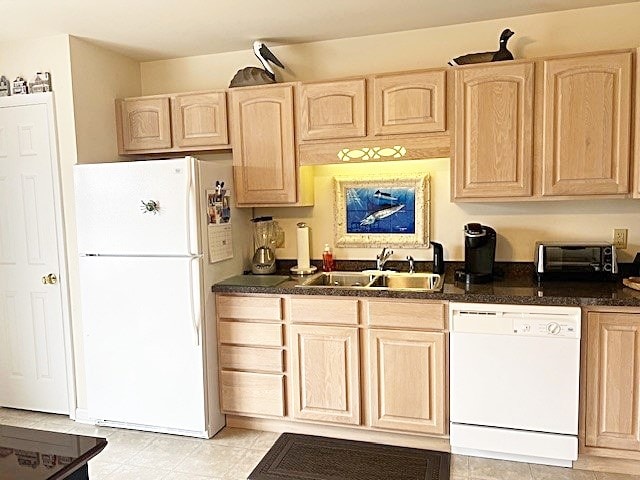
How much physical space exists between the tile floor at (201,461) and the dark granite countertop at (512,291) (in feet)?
2.86

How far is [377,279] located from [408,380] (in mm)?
706

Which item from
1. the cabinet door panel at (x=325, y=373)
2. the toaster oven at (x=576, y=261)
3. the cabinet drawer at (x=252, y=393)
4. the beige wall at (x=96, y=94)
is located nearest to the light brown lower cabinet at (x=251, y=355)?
the cabinet drawer at (x=252, y=393)

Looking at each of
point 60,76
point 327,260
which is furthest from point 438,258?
point 60,76

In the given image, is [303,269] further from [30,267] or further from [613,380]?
[613,380]

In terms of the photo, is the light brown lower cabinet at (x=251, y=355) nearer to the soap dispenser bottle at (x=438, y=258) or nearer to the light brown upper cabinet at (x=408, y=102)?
the soap dispenser bottle at (x=438, y=258)

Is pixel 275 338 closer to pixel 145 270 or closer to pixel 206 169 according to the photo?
pixel 145 270

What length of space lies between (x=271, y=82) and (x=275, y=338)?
161 cm

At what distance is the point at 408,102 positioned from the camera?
9.74 ft

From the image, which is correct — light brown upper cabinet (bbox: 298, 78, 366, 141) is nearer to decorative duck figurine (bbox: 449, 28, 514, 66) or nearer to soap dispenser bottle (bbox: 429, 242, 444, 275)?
decorative duck figurine (bbox: 449, 28, 514, 66)

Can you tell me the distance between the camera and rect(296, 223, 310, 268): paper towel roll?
3.51 meters

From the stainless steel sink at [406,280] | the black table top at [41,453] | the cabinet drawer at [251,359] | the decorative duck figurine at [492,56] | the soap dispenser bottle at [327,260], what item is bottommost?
the cabinet drawer at [251,359]

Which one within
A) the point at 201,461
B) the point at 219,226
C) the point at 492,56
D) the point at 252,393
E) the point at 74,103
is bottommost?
the point at 201,461

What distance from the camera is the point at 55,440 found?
1.35 m

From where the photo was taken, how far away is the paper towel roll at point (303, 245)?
138 inches
